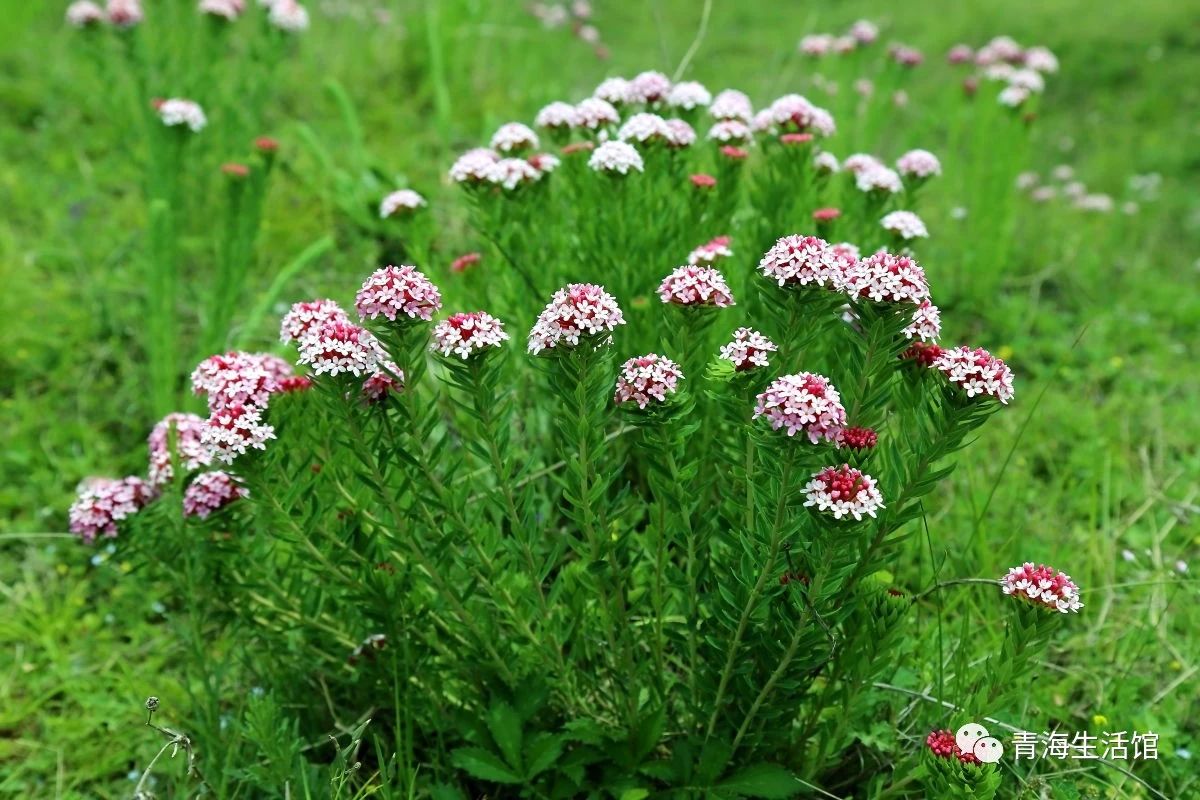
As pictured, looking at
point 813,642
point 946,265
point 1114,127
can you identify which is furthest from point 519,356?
point 1114,127

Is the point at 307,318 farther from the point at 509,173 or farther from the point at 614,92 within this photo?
the point at 614,92

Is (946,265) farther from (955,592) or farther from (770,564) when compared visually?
(770,564)

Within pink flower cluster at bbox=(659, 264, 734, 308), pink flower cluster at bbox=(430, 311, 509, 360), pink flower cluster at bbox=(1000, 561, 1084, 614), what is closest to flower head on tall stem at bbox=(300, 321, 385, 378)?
pink flower cluster at bbox=(430, 311, 509, 360)

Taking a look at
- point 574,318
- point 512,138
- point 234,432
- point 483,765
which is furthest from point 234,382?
point 512,138

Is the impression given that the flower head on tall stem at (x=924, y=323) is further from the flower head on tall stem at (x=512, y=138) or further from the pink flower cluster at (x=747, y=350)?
the flower head on tall stem at (x=512, y=138)

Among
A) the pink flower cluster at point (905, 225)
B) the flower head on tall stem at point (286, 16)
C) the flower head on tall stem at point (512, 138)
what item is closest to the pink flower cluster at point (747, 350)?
the pink flower cluster at point (905, 225)

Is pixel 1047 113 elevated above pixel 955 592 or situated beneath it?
elevated above
